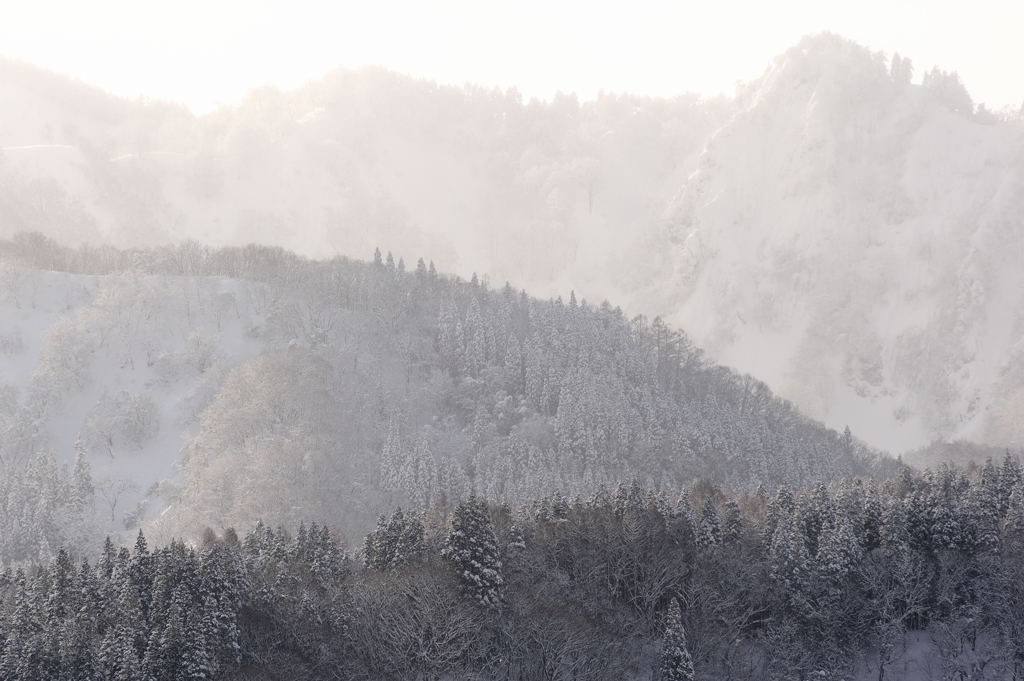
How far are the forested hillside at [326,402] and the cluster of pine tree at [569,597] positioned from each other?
39.2 meters

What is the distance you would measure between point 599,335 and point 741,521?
98788 mm

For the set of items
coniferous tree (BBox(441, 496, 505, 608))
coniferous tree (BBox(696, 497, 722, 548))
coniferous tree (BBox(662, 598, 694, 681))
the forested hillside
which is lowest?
coniferous tree (BBox(662, 598, 694, 681))

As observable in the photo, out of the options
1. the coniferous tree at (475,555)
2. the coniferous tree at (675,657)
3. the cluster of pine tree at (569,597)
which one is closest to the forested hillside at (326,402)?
the cluster of pine tree at (569,597)

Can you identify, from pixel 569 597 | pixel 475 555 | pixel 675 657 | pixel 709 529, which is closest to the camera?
pixel 675 657

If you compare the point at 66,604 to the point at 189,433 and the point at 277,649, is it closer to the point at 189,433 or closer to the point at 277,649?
the point at 277,649

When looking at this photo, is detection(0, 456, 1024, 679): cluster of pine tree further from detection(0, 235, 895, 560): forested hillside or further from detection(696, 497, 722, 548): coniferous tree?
detection(0, 235, 895, 560): forested hillside

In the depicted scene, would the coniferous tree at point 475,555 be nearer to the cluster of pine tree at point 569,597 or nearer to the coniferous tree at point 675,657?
the cluster of pine tree at point 569,597

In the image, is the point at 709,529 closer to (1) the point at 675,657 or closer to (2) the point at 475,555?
(1) the point at 675,657

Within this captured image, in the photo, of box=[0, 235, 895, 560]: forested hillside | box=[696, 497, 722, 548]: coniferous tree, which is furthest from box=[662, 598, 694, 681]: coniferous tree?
box=[0, 235, 895, 560]: forested hillside

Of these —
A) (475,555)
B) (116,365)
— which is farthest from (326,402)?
(475,555)

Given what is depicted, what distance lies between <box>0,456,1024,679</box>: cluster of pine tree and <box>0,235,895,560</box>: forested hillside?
129ft

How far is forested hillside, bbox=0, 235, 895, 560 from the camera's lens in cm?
10831

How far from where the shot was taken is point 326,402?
412 ft

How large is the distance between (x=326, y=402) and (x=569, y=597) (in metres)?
75.4
